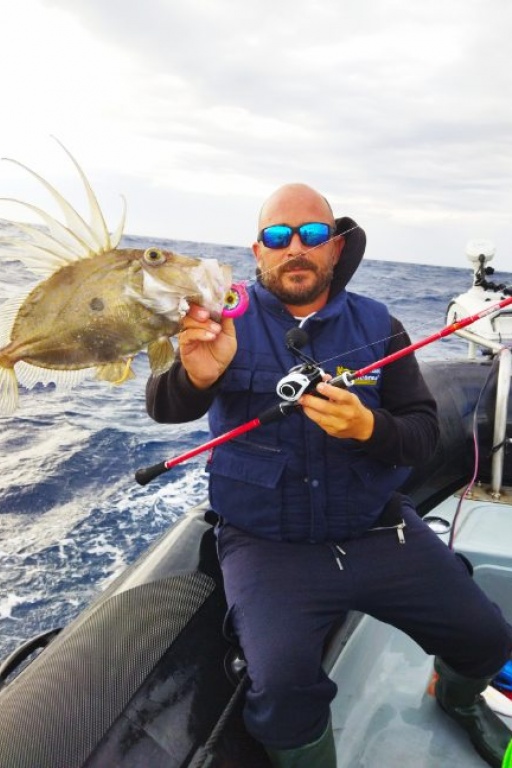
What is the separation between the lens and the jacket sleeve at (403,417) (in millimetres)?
2908

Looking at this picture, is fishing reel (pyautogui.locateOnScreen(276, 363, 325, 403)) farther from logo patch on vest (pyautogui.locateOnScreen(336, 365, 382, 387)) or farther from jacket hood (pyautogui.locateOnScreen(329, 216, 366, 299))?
jacket hood (pyautogui.locateOnScreen(329, 216, 366, 299))

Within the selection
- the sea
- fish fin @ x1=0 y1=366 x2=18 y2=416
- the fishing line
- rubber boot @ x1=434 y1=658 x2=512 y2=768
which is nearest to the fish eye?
fish fin @ x1=0 y1=366 x2=18 y2=416

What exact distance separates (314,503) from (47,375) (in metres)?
1.50

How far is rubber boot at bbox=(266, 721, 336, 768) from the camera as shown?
93.6 inches

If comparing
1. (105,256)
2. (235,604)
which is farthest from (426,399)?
(105,256)

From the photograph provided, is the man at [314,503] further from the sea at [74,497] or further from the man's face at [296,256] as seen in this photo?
the sea at [74,497]

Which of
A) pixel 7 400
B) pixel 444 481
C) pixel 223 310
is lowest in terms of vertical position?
pixel 444 481

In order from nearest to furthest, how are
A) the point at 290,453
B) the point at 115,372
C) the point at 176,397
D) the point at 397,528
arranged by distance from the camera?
the point at 115,372
the point at 176,397
the point at 290,453
the point at 397,528

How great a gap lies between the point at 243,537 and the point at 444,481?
124 inches

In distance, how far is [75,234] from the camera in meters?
1.92

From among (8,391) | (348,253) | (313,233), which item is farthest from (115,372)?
(348,253)

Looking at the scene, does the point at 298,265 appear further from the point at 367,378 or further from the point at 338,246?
the point at 367,378

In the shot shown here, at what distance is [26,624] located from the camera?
516 centimetres

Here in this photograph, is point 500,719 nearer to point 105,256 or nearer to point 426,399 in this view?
point 426,399
